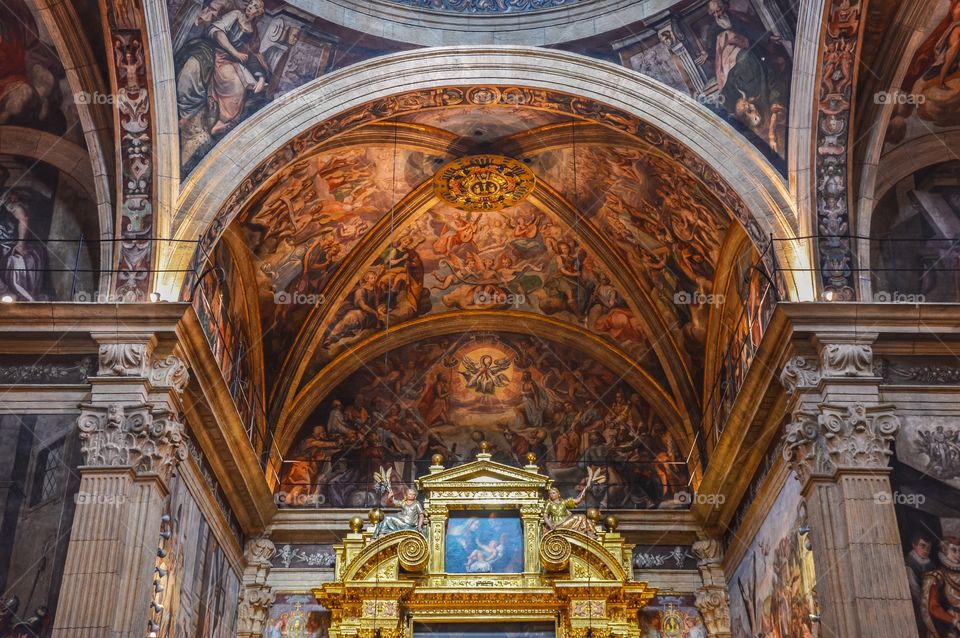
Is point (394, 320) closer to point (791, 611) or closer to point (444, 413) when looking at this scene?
point (444, 413)

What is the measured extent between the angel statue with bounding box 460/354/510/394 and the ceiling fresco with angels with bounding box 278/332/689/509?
2cm

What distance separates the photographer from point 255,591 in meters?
18.9

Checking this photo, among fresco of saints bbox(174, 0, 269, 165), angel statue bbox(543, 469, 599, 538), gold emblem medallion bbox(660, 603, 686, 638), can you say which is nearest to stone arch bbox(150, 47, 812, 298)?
fresco of saints bbox(174, 0, 269, 165)

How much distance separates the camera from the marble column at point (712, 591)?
18.5m

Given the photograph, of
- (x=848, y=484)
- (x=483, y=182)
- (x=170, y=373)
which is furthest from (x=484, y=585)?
(x=848, y=484)

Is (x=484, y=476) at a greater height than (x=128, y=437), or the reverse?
(x=484, y=476)

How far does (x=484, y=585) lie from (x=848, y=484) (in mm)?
6782

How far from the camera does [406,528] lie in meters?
18.7

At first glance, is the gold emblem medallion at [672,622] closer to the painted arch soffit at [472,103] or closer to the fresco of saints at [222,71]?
the painted arch soffit at [472,103]

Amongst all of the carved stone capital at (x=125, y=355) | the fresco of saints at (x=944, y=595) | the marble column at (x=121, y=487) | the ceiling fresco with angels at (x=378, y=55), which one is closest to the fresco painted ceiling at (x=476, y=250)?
the ceiling fresco with angels at (x=378, y=55)

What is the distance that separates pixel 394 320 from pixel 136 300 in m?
7.13

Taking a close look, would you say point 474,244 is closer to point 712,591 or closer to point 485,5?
point 485,5

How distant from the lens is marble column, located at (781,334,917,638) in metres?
12.5

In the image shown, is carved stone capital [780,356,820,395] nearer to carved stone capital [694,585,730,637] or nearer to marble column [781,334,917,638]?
marble column [781,334,917,638]
